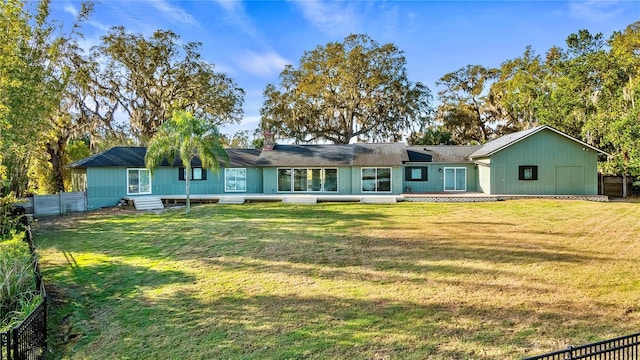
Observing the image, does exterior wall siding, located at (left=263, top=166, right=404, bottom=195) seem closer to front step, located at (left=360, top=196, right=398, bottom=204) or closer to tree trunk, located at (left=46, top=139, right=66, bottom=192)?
front step, located at (left=360, top=196, right=398, bottom=204)

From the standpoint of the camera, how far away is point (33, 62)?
367 inches

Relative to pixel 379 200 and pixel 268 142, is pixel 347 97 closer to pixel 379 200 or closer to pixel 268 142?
pixel 268 142

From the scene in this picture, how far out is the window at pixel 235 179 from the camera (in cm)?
2242

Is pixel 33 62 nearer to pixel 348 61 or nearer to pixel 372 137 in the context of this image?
pixel 348 61

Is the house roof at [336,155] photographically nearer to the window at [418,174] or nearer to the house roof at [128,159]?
the house roof at [128,159]

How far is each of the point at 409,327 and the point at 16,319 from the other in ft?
20.2

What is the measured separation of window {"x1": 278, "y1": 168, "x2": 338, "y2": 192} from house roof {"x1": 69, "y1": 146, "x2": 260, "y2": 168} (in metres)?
2.27

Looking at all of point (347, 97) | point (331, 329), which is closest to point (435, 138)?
point (347, 97)

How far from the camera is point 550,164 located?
2002cm

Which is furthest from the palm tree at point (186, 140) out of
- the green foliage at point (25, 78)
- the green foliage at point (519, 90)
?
the green foliage at point (519, 90)

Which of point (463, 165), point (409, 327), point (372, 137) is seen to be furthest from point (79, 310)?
point (372, 137)

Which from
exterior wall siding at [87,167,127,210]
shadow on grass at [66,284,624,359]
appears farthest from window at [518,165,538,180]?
exterior wall siding at [87,167,127,210]

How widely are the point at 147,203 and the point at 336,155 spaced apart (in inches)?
428

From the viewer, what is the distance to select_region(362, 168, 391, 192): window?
21.2 metres
